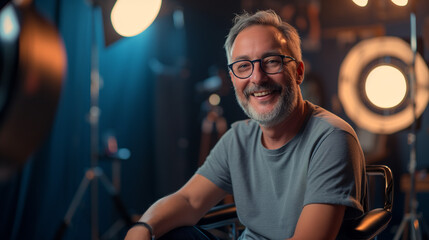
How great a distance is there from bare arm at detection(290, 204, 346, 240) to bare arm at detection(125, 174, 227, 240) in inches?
17.3

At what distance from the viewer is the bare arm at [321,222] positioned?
1.05 m

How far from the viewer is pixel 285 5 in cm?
460

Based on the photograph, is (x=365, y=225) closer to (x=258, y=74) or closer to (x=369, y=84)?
(x=258, y=74)

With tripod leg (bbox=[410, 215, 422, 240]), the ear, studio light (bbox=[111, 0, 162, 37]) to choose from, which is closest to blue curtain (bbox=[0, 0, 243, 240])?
studio light (bbox=[111, 0, 162, 37])

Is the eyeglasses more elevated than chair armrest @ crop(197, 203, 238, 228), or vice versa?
the eyeglasses

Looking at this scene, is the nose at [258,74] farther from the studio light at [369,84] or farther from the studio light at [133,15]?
the studio light at [369,84]

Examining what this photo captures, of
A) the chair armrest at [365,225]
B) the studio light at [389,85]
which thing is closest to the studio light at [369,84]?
the studio light at [389,85]

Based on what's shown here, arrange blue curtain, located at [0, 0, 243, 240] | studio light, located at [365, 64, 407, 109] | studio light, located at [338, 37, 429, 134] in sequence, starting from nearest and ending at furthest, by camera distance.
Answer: studio light, located at [365, 64, 407, 109] → studio light, located at [338, 37, 429, 134] → blue curtain, located at [0, 0, 243, 240]

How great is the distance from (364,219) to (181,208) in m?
0.58

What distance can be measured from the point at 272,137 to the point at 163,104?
2.89 meters

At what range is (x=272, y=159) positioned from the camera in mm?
1290

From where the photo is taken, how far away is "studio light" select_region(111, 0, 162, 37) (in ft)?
8.05

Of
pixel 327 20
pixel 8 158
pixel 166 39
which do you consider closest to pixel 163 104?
pixel 166 39

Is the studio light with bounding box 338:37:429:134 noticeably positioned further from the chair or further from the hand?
the hand
